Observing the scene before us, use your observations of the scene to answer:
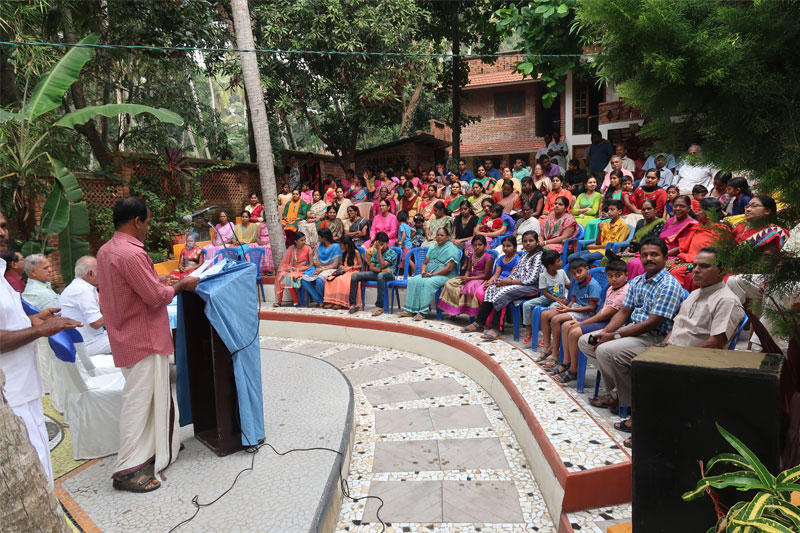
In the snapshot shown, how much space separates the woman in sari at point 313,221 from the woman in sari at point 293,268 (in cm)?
167

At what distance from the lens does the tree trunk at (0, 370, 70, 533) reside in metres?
1.31

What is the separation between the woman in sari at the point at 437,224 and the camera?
8.32 meters

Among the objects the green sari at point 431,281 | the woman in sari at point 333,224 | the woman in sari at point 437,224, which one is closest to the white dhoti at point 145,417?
the green sari at point 431,281

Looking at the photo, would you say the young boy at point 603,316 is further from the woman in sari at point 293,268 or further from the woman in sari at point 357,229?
the woman in sari at point 357,229

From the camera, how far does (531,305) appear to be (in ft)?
18.4

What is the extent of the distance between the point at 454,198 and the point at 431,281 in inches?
134

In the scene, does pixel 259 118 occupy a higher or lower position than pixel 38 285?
higher

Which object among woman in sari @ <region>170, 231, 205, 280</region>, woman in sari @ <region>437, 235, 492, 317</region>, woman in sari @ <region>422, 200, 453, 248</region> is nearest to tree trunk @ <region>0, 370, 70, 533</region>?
woman in sari @ <region>437, 235, 492, 317</region>

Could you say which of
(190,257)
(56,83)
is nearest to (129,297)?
(56,83)

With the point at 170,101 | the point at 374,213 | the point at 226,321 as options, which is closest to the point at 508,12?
the point at 374,213

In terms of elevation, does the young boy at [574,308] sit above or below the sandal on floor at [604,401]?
above

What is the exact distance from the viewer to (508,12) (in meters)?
9.84

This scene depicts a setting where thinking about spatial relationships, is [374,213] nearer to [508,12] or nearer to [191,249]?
[191,249]

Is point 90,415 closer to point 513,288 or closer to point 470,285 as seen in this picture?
point 513,288
